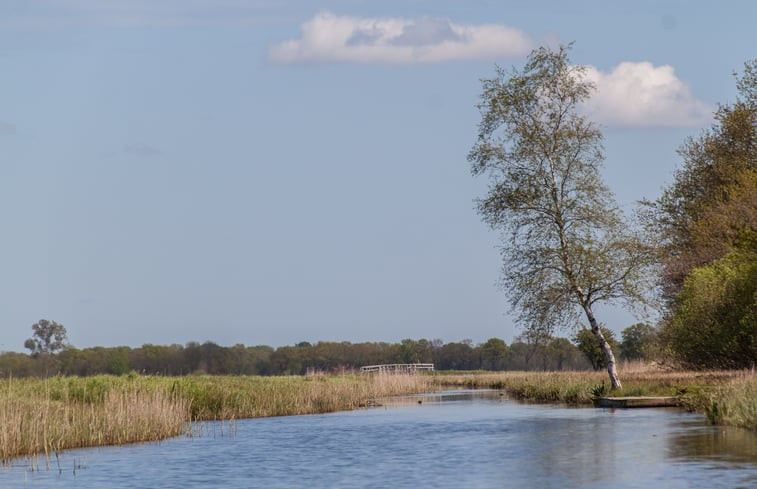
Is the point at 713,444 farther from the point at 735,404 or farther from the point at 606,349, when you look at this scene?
the point at 606,349

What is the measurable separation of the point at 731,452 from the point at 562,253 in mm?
20903

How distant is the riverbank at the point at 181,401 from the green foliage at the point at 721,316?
1730 mm

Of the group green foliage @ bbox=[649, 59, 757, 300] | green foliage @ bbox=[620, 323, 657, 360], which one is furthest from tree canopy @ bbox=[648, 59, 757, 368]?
green foliage @ bbox=[620, 323, 657, 360]

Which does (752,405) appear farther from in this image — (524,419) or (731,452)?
(524,419)

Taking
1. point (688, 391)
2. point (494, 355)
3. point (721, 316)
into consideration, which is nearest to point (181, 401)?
point (688, 391)

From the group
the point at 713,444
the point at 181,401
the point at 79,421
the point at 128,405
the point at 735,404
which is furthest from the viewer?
the point at 181,401

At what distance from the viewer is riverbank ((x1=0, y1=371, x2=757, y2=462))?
98.0ft

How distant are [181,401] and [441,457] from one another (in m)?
13.3

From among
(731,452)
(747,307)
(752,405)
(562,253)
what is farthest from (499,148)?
(731,452)

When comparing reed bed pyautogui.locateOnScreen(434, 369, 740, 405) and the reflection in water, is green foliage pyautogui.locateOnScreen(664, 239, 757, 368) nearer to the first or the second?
reed bed pyautogui.locateOnScreen(434, 369, 740, 405)

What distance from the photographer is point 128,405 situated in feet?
111

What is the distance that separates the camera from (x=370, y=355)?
151 meters

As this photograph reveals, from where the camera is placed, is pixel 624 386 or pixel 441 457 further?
pixel 624 386

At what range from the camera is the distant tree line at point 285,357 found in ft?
394
